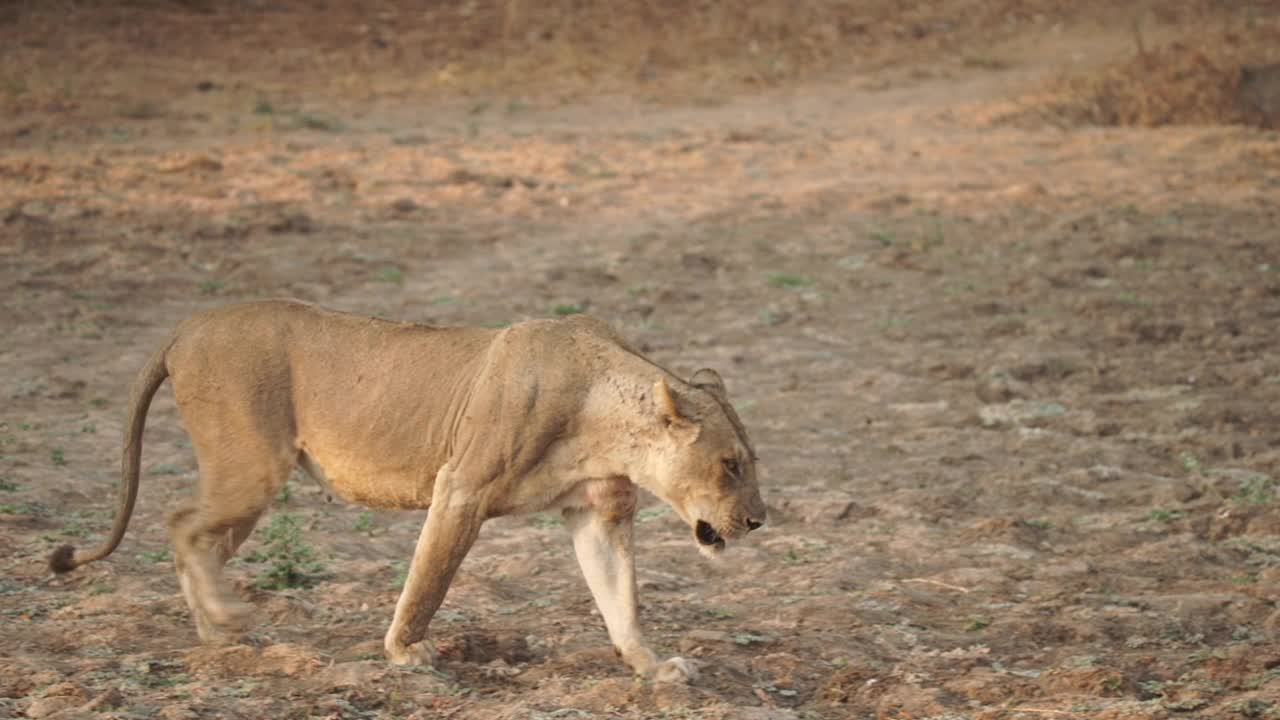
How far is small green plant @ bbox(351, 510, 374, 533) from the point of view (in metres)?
7.55

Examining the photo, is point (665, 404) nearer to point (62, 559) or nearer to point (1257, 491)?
point (62, 559)

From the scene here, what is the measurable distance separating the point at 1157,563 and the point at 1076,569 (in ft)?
1.15

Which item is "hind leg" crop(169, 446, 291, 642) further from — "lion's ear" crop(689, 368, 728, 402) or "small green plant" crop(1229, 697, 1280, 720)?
"small green plant" crop(1229, 697, 1280, 720)

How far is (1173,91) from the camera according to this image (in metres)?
17.3

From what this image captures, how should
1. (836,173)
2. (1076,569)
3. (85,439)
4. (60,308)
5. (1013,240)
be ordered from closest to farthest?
(1076,569), (85,439), (60,308), (1013,240), (836,173)

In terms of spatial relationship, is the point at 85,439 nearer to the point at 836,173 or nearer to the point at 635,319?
the point at 635,319

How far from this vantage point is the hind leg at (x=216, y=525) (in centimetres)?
570

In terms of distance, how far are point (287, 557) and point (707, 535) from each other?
206cm

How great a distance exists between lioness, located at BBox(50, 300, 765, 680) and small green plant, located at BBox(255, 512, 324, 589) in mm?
794

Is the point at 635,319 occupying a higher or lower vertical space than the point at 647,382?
lower

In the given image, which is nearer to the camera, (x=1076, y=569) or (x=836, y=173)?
(x=1076, y=569)

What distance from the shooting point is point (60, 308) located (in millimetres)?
10977

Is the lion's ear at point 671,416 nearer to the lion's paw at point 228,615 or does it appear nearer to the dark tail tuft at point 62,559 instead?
the lion's paw at point 228,615

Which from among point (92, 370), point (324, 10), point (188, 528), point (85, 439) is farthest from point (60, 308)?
point (324, 10)
